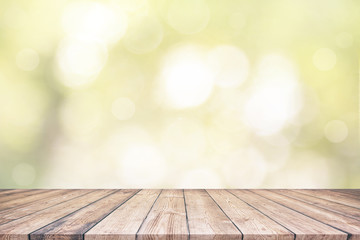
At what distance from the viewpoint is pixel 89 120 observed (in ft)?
5.19

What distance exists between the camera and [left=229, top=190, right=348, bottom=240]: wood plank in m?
0.74

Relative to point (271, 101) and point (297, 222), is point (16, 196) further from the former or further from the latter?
point (271, 101)

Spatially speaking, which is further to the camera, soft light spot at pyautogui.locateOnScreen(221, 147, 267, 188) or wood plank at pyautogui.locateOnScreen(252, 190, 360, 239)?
soft light spot at pyautogui.locateOnScreen(221, 147, 267, 188)

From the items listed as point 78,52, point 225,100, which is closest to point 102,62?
point 78,52

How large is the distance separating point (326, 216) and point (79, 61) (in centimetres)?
146

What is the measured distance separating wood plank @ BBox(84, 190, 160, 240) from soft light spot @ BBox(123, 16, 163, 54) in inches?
35.7

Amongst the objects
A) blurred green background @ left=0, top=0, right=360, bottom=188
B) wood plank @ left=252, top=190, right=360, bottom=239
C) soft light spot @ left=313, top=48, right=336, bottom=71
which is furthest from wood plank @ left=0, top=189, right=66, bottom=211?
soft light spot @ left=313, top=48, right=336, bottom=71

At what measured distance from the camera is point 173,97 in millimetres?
1610

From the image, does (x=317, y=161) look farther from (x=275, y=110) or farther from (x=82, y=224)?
(x=82, y=224)

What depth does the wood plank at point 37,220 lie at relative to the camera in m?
0.74

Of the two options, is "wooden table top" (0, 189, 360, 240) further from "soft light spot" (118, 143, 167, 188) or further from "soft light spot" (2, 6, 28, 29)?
"soft light spot" (2, 6, 28, 29)

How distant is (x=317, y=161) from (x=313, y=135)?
159 millimetres

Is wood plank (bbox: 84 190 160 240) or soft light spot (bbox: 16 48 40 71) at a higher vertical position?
soft light spot (bbox: 16 48 40 71)

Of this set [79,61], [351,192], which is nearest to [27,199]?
[79,61]
